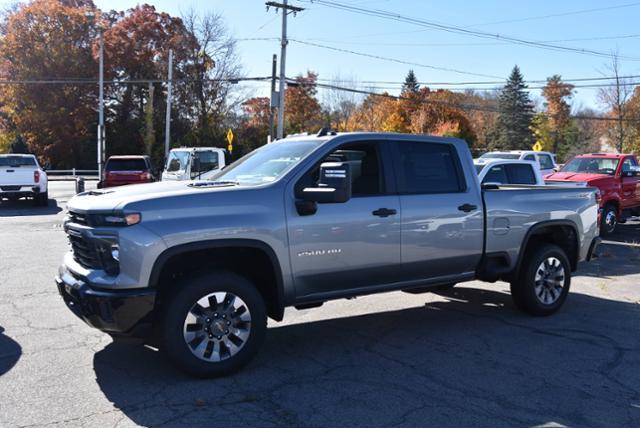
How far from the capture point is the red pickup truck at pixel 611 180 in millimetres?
14772

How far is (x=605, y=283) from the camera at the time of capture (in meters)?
Result: 9.06

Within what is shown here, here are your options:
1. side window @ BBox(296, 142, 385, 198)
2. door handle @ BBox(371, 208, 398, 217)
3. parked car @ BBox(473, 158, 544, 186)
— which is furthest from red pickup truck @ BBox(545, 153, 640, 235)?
door handle @ BBox(371, 208, 398, 217)

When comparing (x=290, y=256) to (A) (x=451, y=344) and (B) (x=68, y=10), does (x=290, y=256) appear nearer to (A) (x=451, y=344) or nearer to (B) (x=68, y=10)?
(A) (x=451, y=344)

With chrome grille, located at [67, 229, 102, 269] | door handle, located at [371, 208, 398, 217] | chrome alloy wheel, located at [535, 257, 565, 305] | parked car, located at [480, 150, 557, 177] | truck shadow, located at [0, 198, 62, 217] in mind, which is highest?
parked car, located at [480, 150, 557, 177]

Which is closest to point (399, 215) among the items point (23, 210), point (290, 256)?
point (290, 256)

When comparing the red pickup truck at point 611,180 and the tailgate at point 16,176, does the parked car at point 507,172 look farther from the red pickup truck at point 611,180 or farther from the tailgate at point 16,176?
the tailgate at point 16,176

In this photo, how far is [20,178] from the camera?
747 inches

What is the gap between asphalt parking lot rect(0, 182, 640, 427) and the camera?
4070 mm

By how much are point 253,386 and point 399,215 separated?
2071 mm

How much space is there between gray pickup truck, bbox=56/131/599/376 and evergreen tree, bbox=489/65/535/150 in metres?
69.5

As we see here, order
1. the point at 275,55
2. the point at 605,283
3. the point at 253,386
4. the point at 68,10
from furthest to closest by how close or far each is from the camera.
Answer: the point at 68,10 → the point at 275,55 → the point at 605,283 → the point at 253,386

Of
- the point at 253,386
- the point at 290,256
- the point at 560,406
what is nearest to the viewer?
the point at 560,406

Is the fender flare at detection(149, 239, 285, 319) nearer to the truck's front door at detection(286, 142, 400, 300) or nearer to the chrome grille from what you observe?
the truck's front door at detection(286, 142, 400, 300)

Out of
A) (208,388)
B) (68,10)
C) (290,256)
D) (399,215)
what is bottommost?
(208,388)
